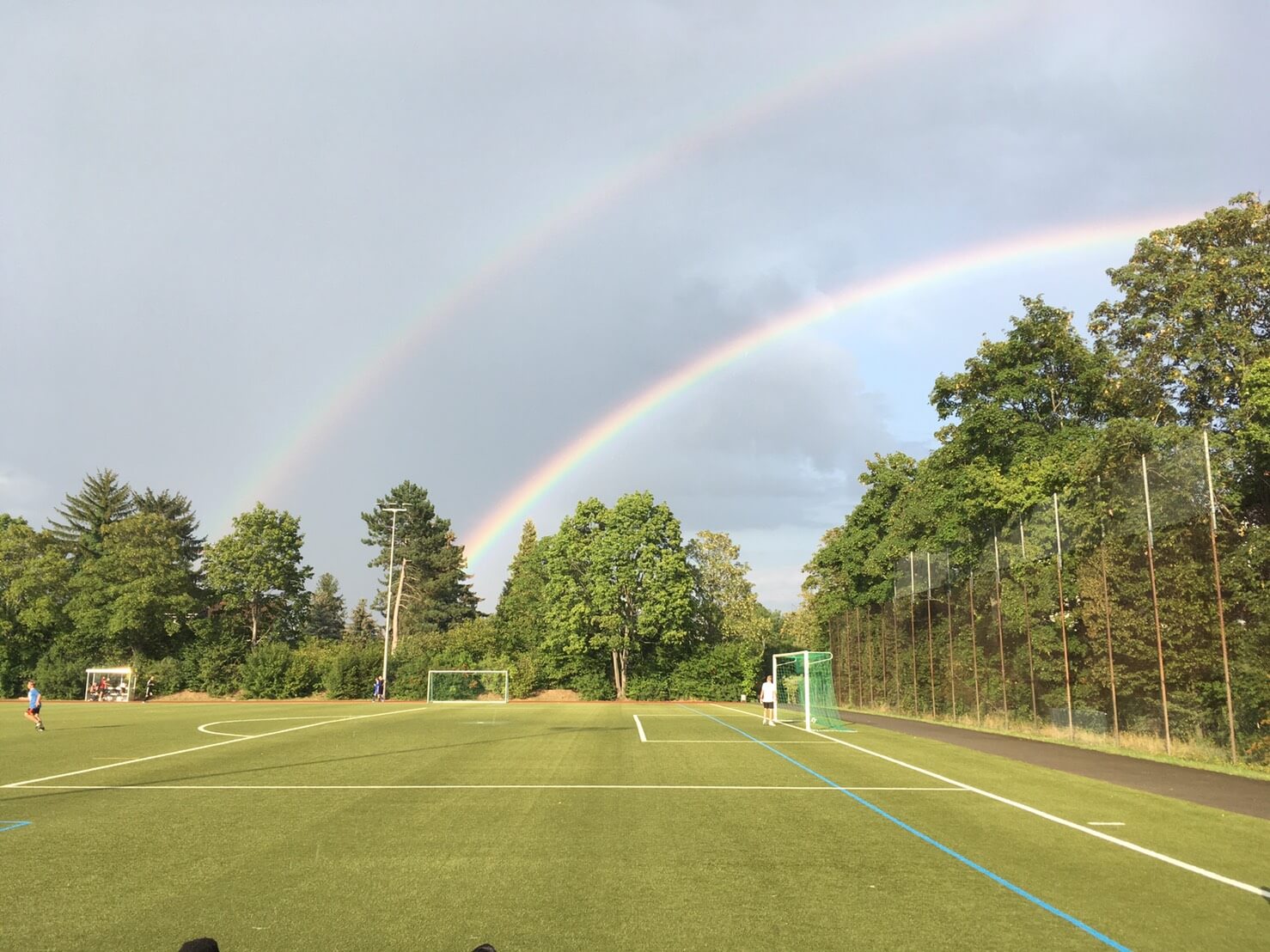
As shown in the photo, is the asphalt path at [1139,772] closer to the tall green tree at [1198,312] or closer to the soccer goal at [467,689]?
the tall green tree at [1198,312]

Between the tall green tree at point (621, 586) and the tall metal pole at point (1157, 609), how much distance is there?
35.9 m

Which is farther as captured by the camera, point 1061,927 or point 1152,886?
point 1152,886

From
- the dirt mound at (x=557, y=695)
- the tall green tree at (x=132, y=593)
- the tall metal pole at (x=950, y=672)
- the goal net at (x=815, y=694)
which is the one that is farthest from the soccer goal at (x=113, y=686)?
the tall metal pole at (x=950, y=672)

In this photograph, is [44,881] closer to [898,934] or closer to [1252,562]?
[898,934]

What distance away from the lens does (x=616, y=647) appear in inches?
2119

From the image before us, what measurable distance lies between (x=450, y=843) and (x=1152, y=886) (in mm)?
6967

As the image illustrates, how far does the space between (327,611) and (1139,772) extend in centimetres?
11827

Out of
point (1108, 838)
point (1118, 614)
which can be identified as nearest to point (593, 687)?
point (1118, 614)

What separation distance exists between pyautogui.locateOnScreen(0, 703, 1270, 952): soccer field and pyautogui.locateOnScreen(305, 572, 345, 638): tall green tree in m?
107

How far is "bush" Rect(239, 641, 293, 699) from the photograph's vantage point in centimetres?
5431

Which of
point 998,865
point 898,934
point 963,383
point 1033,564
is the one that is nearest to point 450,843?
point 898,934

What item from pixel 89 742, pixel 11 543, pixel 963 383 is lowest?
pixel 89 742

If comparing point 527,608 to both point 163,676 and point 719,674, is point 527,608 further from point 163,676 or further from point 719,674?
point 163,676

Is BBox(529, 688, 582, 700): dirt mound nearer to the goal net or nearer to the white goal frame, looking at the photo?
the white goal frame
